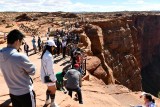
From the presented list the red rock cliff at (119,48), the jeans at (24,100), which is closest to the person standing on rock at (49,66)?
the jeans at (24,100)

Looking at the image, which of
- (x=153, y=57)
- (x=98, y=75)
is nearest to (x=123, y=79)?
(x=98, y=75)

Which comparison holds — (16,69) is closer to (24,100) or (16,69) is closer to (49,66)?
(24,100)

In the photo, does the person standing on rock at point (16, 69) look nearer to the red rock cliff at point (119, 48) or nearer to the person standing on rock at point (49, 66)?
the person standing on rock at point (49, 66)

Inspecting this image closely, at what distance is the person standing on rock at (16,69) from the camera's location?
16.1 ft

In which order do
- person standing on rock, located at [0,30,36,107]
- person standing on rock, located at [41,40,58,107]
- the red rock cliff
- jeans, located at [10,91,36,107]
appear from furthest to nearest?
the red rock cliff → person standing on rock, located at [41,40,58,107] → jeans, located at [10,91,36,107] → person standing on rock, located at [0,30,36,107]

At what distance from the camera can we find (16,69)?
195 inches

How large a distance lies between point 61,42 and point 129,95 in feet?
23.1

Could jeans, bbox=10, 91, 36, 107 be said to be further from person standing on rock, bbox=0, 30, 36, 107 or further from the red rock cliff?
the red rock cliff

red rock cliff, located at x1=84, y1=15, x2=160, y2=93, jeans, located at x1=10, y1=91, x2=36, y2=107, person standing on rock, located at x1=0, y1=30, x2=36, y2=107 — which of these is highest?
person standing on rock, located at x1=0, y1=30, x2=36, y2=107

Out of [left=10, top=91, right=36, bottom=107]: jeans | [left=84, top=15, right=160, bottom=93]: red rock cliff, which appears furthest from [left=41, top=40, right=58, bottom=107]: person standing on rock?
[left=84, top=15, right=160, bottom=93]: red rock cliff

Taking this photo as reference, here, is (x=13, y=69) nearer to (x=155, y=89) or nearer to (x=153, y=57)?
(x=155, y=89)

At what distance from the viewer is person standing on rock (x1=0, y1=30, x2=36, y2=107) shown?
4.91 m

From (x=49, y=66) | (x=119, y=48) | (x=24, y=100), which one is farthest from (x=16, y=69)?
(x=119, y=48)

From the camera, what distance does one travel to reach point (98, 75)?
66.0 feet
